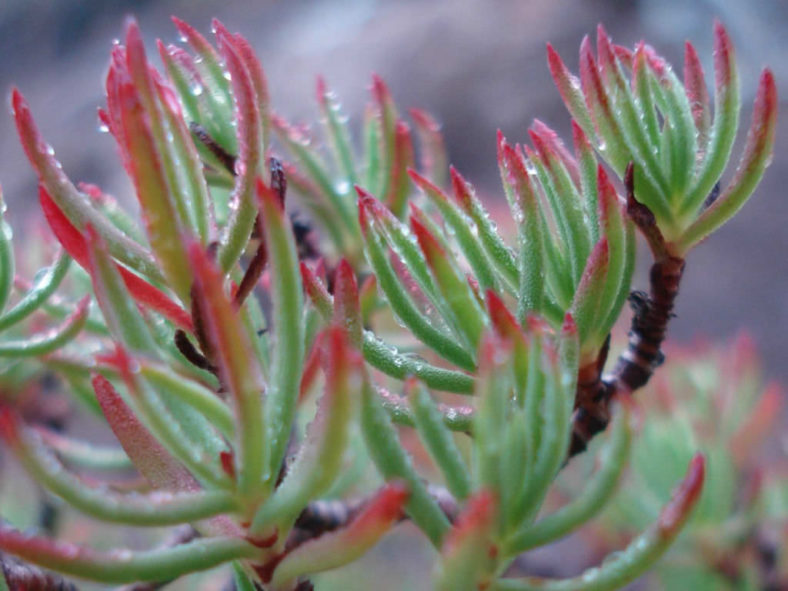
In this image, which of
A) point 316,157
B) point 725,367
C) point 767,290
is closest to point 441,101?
point 767,290

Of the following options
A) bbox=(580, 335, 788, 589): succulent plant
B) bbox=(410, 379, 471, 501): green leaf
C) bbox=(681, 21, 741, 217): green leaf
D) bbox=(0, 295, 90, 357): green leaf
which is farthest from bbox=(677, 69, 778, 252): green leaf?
bbox=(580, 335, 788, 589): succulent plant

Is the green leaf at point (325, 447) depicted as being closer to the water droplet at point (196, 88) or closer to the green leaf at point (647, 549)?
the green leaf at point (647, 549)

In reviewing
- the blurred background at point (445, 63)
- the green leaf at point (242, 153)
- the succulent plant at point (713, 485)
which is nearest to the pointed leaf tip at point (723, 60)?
the green leaf at point (242, 153)

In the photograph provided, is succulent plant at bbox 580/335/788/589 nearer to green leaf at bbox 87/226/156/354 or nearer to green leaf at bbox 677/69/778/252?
green leaf at bbox 677/69/778/252

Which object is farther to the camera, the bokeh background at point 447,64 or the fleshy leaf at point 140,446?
the bokeh background at point 447,64

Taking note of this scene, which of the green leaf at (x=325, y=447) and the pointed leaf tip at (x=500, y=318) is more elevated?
the pointed leaf tip at (x=500, y=318)

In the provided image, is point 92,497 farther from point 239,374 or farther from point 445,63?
point 445,63

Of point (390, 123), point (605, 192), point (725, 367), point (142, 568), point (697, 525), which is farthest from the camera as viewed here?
point (725, 367)

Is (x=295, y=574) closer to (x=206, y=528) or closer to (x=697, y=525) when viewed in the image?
(x=206, y=528)

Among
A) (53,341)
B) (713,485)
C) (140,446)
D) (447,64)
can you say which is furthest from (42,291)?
(447,64)
